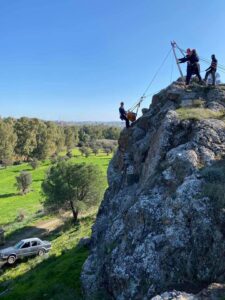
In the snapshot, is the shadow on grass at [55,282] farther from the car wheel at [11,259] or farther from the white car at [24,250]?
the white car at [24,250]

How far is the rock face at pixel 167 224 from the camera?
12.6m

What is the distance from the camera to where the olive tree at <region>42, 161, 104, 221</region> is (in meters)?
47.9

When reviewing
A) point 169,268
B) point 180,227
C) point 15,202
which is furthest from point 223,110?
point 15,202

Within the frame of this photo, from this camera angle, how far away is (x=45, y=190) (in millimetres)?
50281

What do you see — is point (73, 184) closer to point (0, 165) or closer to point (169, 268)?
point (169, 268)

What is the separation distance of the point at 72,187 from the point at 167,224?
35.3 meters

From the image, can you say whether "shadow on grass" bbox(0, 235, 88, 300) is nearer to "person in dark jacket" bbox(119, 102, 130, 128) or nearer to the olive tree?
"person in dark jacket" bbox(119, 102, 130, 128)

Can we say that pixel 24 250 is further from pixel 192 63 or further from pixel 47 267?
pixel 192 63

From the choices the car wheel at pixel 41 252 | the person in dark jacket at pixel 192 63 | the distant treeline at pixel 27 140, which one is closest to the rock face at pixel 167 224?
the person in dark jacket at pixel 192 63

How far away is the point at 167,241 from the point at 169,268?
3.36 feet

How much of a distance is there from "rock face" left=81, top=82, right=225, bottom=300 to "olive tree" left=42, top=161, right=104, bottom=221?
27.2m

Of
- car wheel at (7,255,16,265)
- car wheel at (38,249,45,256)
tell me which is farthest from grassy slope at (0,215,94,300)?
car wheel at (38,249,45,256)

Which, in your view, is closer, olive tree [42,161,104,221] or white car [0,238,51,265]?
white car [0,238,51,265]

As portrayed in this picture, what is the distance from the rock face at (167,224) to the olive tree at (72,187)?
89.2 feet
